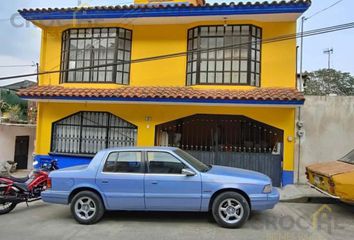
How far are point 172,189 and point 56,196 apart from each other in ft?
7.82

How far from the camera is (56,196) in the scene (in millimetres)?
7035

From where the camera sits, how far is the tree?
30555 millimetres

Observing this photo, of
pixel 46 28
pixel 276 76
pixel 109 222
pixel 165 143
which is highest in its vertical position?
pixel 46 28

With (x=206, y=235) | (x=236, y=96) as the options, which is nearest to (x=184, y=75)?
(x=236, y=96)

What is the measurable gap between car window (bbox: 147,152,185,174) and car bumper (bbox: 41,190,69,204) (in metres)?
1.82

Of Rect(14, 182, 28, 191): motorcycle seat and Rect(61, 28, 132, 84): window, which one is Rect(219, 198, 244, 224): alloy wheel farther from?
Rect(61, 28, 132, 84): window

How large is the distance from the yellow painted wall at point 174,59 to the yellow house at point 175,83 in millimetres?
33

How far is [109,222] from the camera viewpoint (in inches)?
277

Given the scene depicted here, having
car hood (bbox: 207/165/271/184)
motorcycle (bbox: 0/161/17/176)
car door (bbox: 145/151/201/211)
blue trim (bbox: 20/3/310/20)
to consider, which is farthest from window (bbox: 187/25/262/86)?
motorcycle (bbox: 0/161/17/176)

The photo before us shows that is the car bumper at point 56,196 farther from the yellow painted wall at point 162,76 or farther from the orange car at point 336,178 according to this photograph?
the orange car at point 336,178

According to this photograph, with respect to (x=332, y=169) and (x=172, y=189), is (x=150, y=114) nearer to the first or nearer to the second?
(x=172, y=189)

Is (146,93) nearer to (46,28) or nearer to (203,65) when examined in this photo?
(203,65)

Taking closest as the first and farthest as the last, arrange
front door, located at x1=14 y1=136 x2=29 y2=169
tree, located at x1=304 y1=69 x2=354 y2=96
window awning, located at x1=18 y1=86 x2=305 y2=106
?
window awning, located at x1=18 y1=86 x2=305 y2=106 < front door, located at x1=14 y1=136 x2=29 y2=169 < tree, located at x1=304 y1=69 x2=354 y2=96

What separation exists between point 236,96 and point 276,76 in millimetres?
2046
